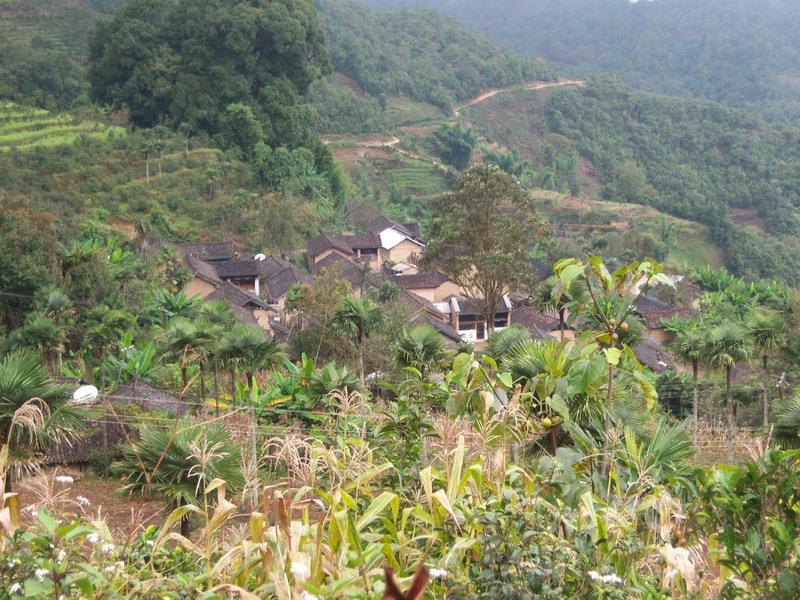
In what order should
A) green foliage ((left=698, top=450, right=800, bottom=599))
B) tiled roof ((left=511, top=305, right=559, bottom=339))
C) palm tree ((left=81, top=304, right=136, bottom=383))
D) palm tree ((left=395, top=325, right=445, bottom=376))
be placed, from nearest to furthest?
green foliage ((left=698, top=450, right=800, bottom=599)) < palm tree ((left=395, top=325, right=445, bottom=376)) < palm tree ((left=81, top=304, right=136, bottom=383)) < tiled roof ((left=511, top=305, right=559, bottom=339))

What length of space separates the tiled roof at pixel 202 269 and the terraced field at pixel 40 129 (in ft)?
33.5

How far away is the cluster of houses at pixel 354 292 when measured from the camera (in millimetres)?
28453

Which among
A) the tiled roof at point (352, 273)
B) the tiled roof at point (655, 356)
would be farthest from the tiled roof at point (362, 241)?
the tiled roof at point (655, 356)

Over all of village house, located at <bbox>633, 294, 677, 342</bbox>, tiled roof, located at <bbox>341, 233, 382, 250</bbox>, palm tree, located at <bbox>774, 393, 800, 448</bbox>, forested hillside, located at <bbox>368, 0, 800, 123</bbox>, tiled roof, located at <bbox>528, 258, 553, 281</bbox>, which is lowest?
forested hillside, located at <bbox>368, 0, 800, 123</bbox>

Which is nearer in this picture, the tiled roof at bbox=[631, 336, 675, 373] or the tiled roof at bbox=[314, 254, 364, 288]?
the tiled roof at bbox=[631, 336, 675, 373]

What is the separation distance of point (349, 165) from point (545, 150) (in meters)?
19.5

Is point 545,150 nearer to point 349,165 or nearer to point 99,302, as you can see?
point 349,165

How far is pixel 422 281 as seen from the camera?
34.4 metres

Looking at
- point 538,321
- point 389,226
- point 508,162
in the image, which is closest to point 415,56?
point 508,162

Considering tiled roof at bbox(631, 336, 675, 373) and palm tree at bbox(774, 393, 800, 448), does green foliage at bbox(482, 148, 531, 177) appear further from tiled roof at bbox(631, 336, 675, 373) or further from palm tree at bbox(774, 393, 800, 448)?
palm tree at bbox(774, 393, 800, 448)

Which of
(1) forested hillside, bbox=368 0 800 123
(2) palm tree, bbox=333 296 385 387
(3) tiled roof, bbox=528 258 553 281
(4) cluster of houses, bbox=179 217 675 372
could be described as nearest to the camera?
(2) palm tree, bbox=333 296 385 387

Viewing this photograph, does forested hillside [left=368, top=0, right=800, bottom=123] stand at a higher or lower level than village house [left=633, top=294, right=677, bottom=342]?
lower

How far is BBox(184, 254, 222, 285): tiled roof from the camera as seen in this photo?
3038 centimetres

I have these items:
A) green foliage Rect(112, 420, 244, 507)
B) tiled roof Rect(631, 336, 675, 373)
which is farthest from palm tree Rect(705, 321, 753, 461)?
green foliage Rect(112, 420, 244, 507)
